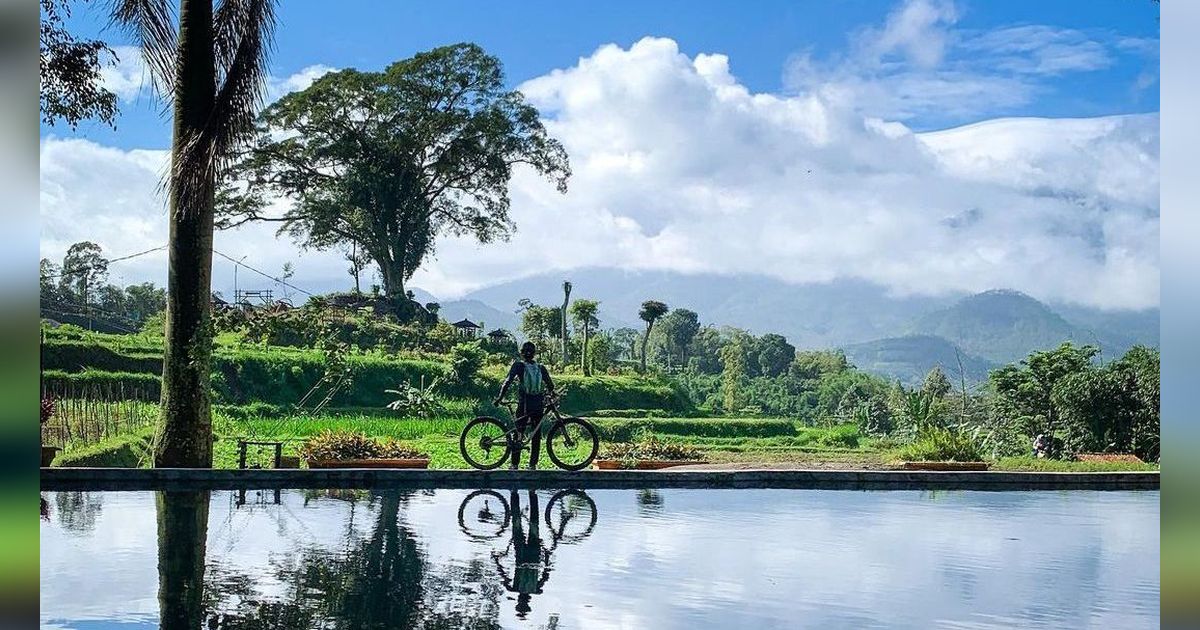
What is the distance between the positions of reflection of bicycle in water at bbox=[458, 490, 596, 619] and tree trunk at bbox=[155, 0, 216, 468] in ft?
10.3

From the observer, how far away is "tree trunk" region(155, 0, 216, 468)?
455 inches

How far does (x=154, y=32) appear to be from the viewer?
463 inches

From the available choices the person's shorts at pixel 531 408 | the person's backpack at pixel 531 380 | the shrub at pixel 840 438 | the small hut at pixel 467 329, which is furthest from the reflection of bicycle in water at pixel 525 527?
the small hut at pixel 467 329

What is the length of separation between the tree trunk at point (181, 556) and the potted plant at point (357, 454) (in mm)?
1662

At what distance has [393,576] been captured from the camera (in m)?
6.32

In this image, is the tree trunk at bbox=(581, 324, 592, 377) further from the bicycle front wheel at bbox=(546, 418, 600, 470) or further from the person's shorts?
the person's shorts

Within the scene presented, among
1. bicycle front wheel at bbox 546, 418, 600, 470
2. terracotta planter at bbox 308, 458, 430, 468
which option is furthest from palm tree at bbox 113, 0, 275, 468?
bicycle front wheel at bbox 546, 418, 600, 470

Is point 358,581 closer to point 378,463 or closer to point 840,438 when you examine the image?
point 378,463

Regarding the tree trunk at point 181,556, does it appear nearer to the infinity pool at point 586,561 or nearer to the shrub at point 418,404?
the infinity pool at point 586,561

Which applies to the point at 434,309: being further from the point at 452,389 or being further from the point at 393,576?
the point at 393,576

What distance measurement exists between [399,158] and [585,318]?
8899 mm

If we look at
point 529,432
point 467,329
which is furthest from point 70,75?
point 467,329
